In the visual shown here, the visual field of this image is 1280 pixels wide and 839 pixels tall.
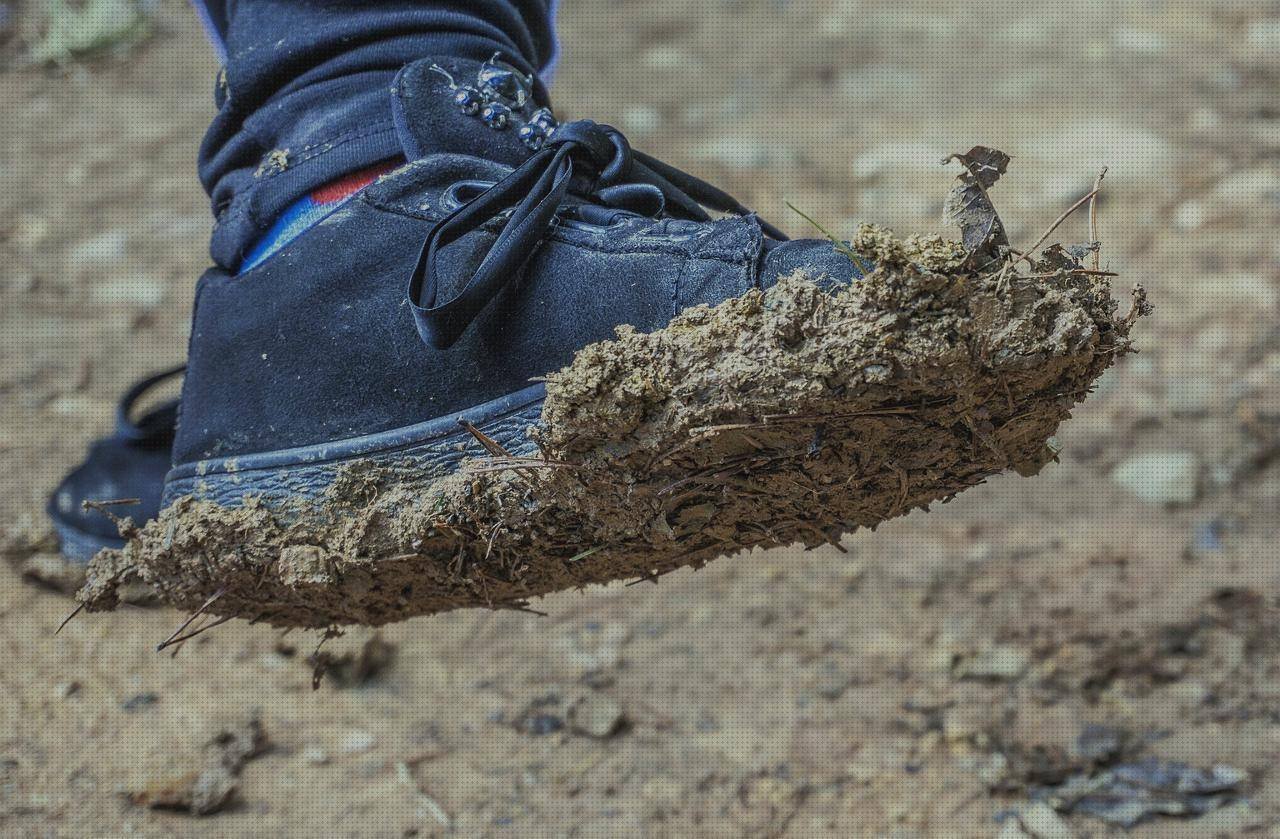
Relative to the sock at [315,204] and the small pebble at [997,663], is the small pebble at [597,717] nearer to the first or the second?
the small pebble at [997,663]

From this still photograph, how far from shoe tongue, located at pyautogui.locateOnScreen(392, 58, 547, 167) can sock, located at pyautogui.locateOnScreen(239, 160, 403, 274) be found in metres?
0.05

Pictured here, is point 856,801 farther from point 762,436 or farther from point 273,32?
point 273,32

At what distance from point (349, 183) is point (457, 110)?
118mm

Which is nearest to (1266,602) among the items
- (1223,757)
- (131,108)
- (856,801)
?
(1223,757)

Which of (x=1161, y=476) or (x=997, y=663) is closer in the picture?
(x=997, y=663)

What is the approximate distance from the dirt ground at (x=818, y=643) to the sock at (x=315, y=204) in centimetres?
57

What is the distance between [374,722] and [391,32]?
2.49 ft

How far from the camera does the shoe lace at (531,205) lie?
85 centimetres

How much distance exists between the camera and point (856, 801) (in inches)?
46.4

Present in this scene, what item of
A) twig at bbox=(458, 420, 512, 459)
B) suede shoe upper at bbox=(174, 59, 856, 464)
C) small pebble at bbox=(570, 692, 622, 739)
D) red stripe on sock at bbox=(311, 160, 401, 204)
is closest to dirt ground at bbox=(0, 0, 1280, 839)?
small pebble at bbox=(570, 692, 622, 739)

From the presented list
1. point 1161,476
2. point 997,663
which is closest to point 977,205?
point 997,663

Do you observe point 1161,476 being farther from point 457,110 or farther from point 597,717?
point 457,110

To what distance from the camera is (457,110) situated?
1.00 m

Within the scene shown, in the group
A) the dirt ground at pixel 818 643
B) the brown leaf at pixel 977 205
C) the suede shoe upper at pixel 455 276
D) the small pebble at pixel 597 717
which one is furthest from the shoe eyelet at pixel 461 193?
the small pebble at pixel 597 717
